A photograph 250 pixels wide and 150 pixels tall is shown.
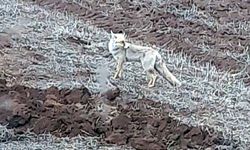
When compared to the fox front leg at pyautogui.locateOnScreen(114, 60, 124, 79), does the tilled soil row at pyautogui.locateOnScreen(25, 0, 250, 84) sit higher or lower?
higher

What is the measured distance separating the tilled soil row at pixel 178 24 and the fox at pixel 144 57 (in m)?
1.12

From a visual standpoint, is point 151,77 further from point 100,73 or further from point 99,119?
point 99,119

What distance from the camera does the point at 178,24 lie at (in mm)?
10539

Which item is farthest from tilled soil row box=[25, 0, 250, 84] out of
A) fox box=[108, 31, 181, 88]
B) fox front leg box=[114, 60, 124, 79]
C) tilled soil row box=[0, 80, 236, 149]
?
tilled soil row box=[0, 80, 236, 149]

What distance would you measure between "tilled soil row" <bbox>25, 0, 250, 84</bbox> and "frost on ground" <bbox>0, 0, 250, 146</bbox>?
1.18 ft

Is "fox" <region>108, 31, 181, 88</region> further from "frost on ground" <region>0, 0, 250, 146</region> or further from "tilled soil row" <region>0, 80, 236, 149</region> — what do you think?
"tilled soil row" <region>0, 80, 236, 149</region>

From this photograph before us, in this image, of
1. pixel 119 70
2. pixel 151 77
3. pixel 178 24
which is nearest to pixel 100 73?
pixel 119 70

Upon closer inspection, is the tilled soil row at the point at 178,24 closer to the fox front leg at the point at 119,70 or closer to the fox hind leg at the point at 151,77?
the fox hind leg at the point at 151,77

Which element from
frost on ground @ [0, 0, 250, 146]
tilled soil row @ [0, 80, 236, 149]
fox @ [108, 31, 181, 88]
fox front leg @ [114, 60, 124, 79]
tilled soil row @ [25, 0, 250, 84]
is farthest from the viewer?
tilled soil row @ [25, 0, 250, 84]

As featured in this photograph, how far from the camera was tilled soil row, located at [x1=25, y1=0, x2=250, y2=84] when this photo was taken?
372 inches

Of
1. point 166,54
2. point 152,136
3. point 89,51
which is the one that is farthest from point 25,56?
point 152,136

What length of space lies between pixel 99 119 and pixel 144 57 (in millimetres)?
1280

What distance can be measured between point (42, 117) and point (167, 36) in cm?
391

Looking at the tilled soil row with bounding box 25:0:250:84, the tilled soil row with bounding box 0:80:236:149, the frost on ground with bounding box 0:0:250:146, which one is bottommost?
the tilled soil row with bounding box 0:80:236:149
